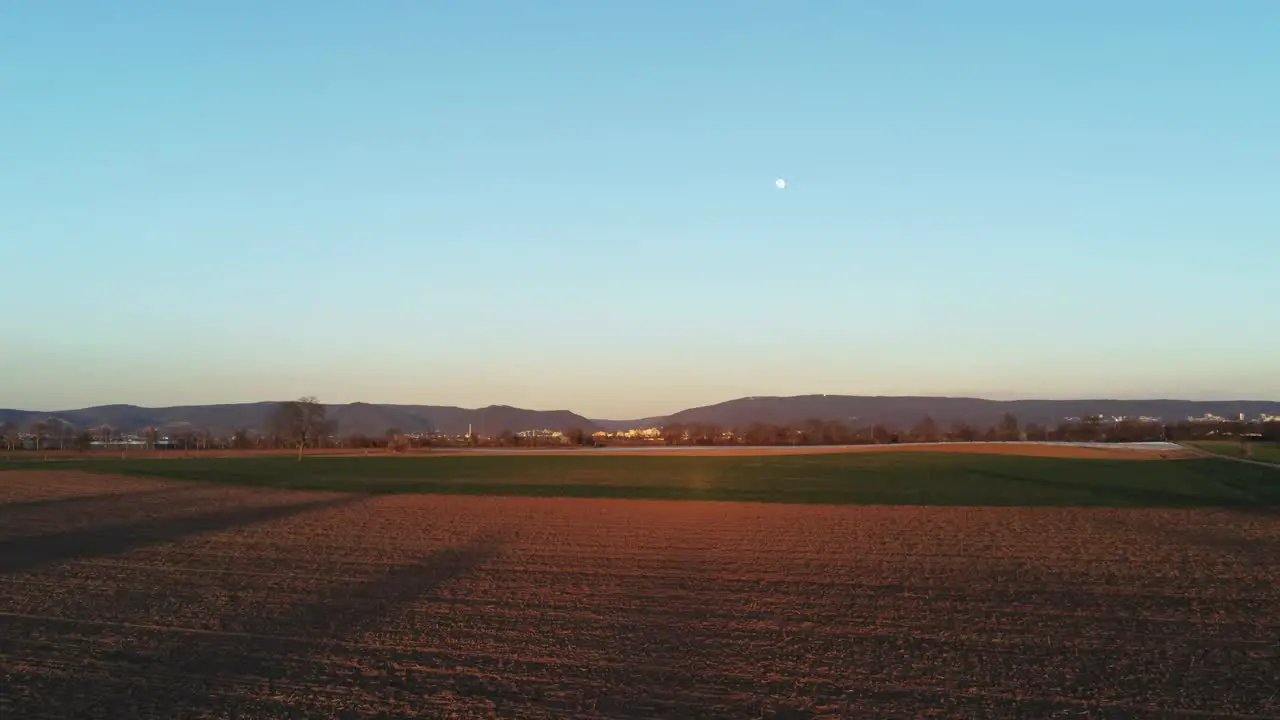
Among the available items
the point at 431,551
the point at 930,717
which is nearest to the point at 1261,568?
the point at 930,717

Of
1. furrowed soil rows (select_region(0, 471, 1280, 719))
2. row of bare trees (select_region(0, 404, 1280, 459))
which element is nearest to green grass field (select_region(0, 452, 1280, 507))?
furrowed soil rows (select_region(0, 471, 1280, 719))

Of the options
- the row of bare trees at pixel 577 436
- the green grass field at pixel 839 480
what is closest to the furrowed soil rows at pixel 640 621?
the green grass field at pixel 839 480

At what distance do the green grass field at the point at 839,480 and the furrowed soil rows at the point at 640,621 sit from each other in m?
10.2

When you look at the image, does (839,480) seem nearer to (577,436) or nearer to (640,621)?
(640,621)

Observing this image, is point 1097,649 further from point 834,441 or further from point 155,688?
point 834,441

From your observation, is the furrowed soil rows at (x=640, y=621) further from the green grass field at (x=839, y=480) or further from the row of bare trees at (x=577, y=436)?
the row of bare trees at (x=577, y=436)

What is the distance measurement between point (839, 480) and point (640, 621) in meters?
32.0

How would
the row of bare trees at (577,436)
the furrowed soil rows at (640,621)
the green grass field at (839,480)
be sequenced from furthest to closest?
the row of bare trees at (577,436) < the green grass field at (839,480) < the furrowed soil rows at (640,621)

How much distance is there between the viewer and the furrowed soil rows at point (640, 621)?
8.92 metres

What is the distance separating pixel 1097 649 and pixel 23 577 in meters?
16.5

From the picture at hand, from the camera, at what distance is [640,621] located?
1226 centimetres

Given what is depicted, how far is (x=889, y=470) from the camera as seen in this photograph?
5072 centimetres

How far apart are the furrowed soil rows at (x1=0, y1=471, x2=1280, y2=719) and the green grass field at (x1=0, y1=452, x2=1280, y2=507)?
1018 centimetres

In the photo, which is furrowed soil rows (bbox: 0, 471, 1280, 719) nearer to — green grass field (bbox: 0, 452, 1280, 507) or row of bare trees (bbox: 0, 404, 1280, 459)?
green grass field (bbox: 0, 452, 1280, 507)
